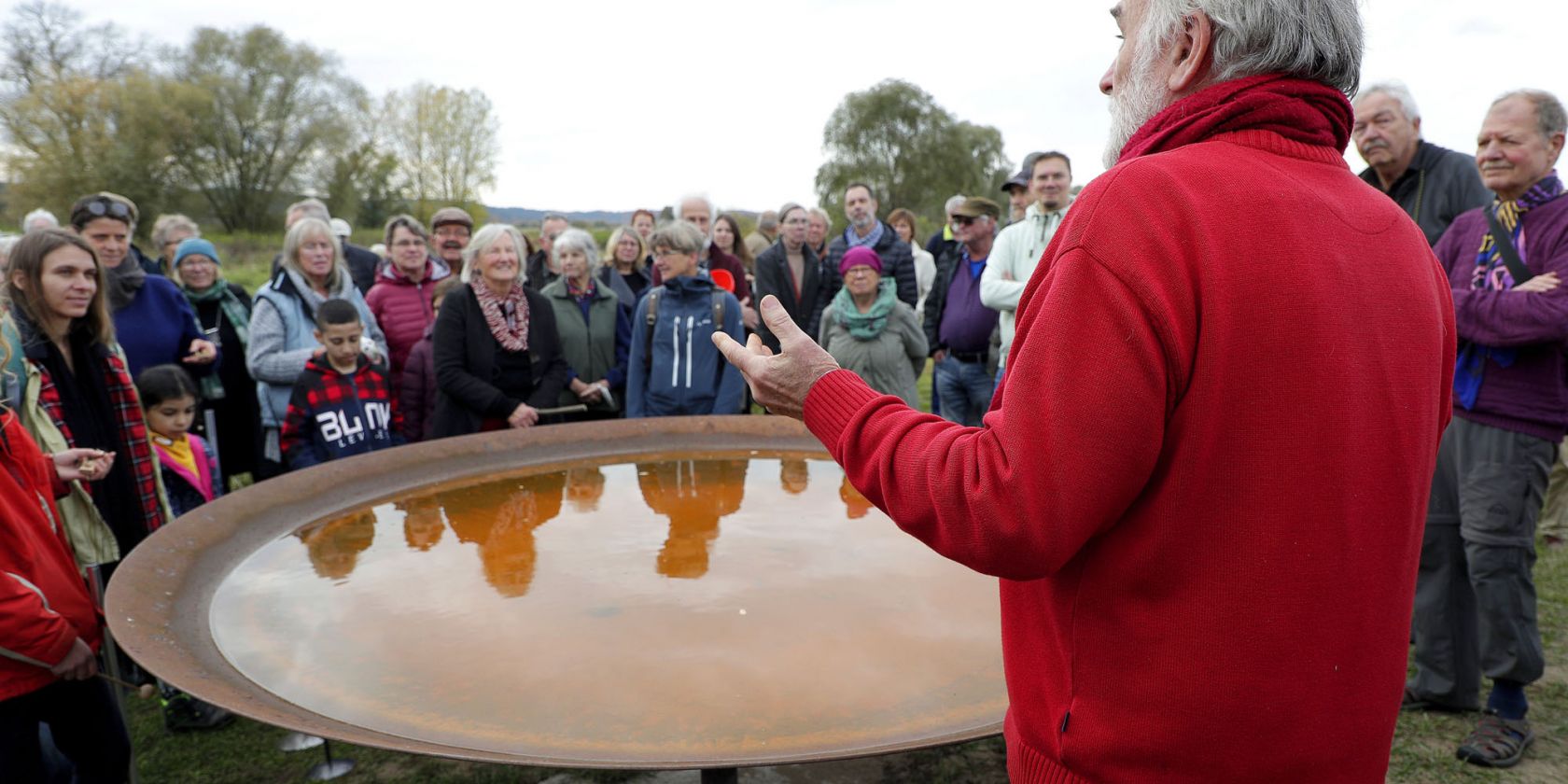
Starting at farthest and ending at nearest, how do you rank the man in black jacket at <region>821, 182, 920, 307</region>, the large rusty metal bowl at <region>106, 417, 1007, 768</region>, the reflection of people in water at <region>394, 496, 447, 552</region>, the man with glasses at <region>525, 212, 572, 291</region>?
the man in black jacket at <region>821, 182, 920, 307</region>, the man with glasses at <region>525, 212, 572, 291</region>, the reflection of people in water at <region>394, 496, 447, 552</region>, the large rusty metal bowl at <region>106, 417, 1007, 768</region>

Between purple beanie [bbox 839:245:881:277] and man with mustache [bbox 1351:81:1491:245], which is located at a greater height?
man with mustache [bbox 1351:81:1491:245]

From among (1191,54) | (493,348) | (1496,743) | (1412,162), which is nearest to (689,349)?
(493,348)

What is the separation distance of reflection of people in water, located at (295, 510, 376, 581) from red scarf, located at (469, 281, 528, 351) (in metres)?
1.79

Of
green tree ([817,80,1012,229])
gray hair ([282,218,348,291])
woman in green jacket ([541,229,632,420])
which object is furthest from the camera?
green tree ([817,80,1012,229])

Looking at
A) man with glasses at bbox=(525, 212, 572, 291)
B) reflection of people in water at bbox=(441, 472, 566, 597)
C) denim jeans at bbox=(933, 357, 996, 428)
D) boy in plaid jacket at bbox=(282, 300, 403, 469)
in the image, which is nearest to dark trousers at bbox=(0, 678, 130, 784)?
reflection of people in water at bbox=(441, 472, 566, 597)

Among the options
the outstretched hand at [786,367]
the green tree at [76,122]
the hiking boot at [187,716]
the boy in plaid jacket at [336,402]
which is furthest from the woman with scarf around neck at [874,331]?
the green tree at [76,122]

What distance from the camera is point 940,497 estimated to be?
1122 millimetres

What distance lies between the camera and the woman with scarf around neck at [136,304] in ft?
15.3

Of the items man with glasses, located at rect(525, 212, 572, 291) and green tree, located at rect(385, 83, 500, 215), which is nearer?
man with glasses, located at rect(525, 212, 572, 291)

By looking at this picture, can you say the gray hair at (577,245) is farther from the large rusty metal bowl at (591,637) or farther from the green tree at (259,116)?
the green tree at (259,116)

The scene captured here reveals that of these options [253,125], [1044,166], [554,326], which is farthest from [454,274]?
[253,125]

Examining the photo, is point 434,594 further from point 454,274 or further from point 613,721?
point 454,274

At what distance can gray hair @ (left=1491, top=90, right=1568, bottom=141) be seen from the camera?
3.17 m

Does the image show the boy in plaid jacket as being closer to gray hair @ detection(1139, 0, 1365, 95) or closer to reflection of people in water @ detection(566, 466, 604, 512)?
reflection of people in water @ detection(566, 466, 604, 512)
